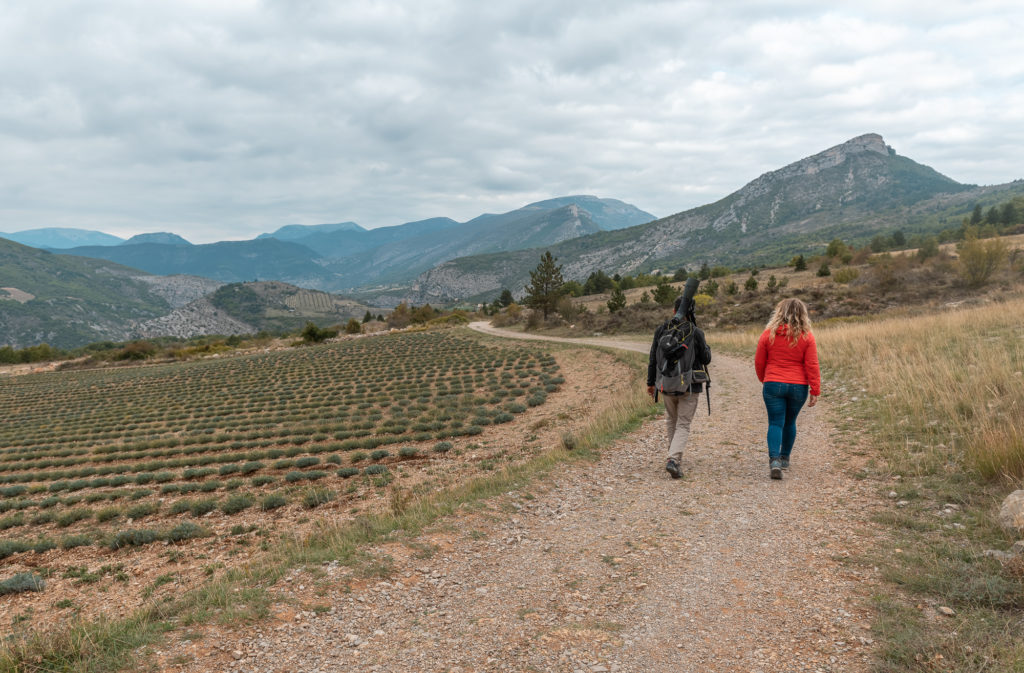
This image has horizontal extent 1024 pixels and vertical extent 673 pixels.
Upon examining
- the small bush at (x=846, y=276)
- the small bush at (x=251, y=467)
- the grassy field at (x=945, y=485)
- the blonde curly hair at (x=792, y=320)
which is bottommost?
the small bush at (x=251, y=467)

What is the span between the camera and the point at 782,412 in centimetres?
633

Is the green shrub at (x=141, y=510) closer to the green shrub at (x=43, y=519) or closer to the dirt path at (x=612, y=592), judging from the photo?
the green shrub at (x=43, y=519)

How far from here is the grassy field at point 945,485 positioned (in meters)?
2.91

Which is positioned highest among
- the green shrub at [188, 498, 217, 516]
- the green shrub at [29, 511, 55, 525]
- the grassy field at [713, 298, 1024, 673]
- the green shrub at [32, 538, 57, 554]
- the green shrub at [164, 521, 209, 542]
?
the grassy field at [713, 298, 1024, 673]

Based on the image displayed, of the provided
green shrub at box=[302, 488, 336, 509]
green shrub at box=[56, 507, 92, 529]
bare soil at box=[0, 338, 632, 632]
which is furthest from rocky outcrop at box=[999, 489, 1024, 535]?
green shrub at box=[56, 507, 92, 529]

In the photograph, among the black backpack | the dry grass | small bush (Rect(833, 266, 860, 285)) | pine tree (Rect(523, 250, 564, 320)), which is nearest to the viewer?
the dry grass

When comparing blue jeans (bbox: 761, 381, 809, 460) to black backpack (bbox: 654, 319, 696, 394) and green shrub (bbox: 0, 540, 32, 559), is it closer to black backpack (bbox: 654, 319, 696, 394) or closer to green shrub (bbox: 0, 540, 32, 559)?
black backpack (bbox: 654, 319, 696, 394)

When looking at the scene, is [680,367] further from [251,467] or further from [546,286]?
[546,286]

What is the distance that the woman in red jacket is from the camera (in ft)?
20.2

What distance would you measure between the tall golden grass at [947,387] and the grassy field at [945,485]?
0.02 metres

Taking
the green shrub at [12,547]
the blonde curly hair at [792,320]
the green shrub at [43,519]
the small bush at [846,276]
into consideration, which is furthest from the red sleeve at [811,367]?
the small bush at [846,276]

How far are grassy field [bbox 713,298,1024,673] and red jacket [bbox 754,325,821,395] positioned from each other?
1388 millimetres

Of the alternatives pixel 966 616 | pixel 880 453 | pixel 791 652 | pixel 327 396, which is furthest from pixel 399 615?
pixel 327 396

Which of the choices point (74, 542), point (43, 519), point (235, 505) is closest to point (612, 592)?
point (235, 505)
